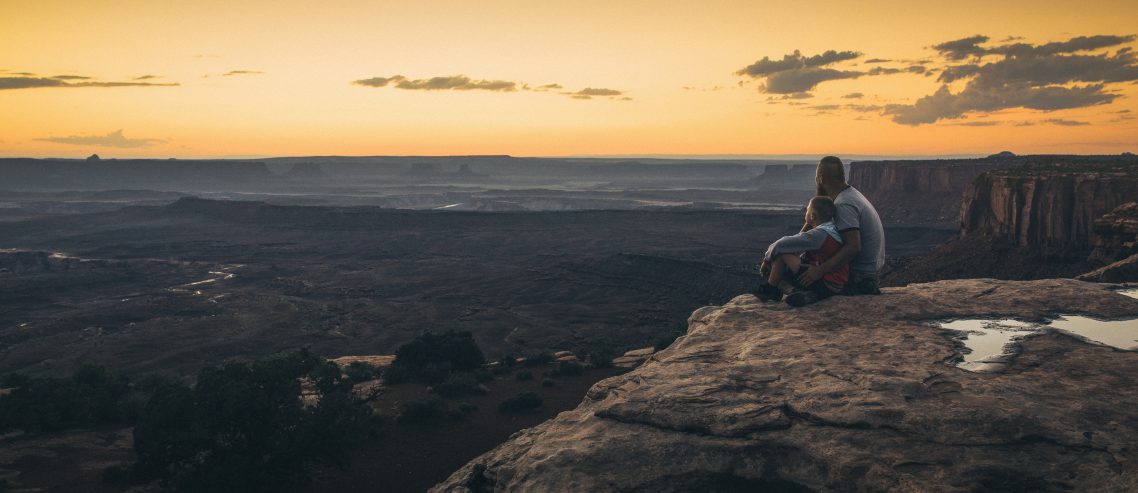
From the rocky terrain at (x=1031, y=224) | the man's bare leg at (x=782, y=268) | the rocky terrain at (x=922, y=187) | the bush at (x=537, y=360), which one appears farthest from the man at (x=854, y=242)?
the rocky terrain at (x=922, y=187)

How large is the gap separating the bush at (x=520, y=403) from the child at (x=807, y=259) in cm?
952

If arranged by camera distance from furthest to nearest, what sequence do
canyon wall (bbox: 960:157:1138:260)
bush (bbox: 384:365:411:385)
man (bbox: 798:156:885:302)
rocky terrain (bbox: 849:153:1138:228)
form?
rocky terrain (bbox: 849:153:1138:228) < canyon wall (bbox: 960:157:1138:260) < bush (bbox: 384:365:411:385) < man (bbox: 798:156:885:302)

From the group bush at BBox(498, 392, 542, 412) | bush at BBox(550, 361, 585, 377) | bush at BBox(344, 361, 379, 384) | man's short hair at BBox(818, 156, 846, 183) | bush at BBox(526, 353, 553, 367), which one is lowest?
bush at BBox(344, 361, 379, 384)

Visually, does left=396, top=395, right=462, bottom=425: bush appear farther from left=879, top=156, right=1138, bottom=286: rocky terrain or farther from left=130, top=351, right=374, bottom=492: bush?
left=879, top=156, right=1138, bottom=286: rocky terrain

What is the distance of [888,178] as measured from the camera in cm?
11244

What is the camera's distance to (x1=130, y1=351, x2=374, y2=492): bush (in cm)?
1170

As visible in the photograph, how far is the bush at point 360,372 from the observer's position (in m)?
20.5

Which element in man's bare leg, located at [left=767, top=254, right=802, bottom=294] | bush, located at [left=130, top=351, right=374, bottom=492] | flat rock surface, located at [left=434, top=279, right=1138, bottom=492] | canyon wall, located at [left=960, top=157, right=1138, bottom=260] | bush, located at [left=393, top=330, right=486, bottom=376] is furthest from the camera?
canyon wall, located at [left=960, top=157, right=1138, bottom=260]

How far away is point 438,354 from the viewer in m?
21.2

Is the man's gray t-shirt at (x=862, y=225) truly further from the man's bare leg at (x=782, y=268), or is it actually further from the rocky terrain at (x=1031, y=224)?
the rocky terrain at (x=1031, y=224)

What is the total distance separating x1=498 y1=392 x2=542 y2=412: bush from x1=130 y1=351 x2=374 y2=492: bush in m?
4.26

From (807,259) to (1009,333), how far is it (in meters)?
2.09

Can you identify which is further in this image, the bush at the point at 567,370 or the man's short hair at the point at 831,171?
the bush at the point at 567,370

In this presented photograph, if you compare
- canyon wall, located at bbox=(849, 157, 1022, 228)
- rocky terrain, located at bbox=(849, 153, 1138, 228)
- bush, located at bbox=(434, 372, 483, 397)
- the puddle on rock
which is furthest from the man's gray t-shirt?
canyon wall, located at bbox=(849, 157, 1022, 228)
